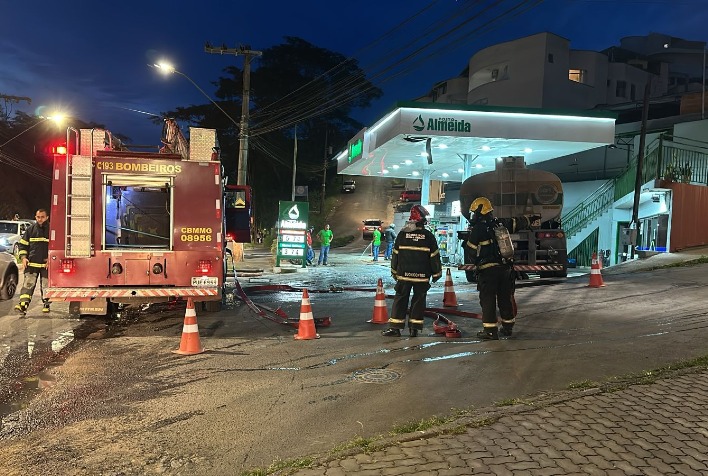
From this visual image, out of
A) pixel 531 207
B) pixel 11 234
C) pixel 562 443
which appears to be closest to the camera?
pixel 562 443

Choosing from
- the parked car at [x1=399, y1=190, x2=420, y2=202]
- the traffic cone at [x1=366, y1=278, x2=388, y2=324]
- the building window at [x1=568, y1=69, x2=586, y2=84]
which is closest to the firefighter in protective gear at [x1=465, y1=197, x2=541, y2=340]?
the traffic cone at [x1=366, y1=278, x2=388, y2=324]

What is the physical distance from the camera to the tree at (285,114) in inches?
1832

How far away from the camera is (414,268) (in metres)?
7.16

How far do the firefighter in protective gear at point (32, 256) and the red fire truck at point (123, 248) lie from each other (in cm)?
151

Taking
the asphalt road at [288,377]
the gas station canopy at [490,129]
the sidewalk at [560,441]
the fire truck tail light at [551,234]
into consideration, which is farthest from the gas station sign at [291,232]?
the sidewalk at [560,441]

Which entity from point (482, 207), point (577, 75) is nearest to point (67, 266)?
point (482, 207)

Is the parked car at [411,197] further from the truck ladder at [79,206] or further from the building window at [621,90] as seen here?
the truck ladder at [79,206]

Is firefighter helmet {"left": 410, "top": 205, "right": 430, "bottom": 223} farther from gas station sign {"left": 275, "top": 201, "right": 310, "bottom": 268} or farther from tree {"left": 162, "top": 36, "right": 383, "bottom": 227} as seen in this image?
tree {"left": 162, "top": 36, "right": 383, "bottom": 227}

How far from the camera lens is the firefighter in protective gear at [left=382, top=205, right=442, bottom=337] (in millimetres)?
7148

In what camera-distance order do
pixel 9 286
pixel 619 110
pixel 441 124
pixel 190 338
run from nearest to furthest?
pixel 190 338 → pixel 9 286 → pixel 441 124 → pixel 619 110

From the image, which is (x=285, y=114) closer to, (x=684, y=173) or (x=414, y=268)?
(x=684, y=173)

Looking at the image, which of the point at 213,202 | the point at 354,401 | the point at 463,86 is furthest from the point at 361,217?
the point at 354,401

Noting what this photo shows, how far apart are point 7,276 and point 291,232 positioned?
9614 millimetres

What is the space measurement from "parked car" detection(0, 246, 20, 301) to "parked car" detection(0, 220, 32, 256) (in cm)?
986
